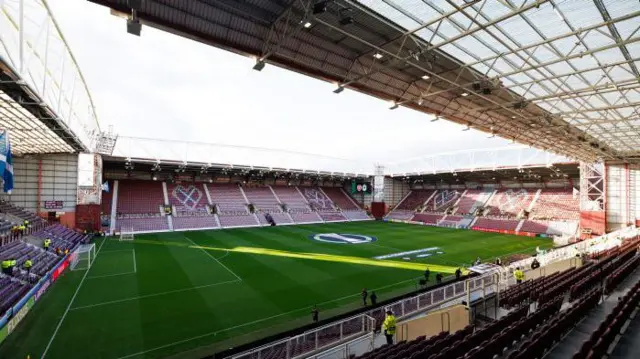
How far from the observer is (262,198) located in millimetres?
48000

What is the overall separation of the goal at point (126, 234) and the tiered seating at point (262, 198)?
17111 mm

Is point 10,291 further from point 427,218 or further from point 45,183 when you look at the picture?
point 427,218

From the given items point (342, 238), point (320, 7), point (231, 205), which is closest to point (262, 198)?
point (231, 205)

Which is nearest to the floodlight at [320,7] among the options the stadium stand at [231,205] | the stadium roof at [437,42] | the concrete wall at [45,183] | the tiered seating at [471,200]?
the stadium roof at [437,42]

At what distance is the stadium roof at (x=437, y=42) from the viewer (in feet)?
27.4

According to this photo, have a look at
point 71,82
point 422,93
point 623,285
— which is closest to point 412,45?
point 422,93

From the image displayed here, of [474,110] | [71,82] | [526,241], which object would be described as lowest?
[526,241]

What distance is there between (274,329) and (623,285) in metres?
14.1

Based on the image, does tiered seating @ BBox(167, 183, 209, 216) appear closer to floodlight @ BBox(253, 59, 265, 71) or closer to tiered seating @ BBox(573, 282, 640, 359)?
floodlight @ BBox(253, 59, 265, 71)

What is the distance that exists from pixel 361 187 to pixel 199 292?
146 ft

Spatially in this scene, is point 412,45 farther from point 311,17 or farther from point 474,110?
point 474,110

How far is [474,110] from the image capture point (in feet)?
56.4

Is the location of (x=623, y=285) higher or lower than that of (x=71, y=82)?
lower

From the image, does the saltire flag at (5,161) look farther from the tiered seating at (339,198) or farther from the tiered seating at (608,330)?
the tiered seating at (339,198)
